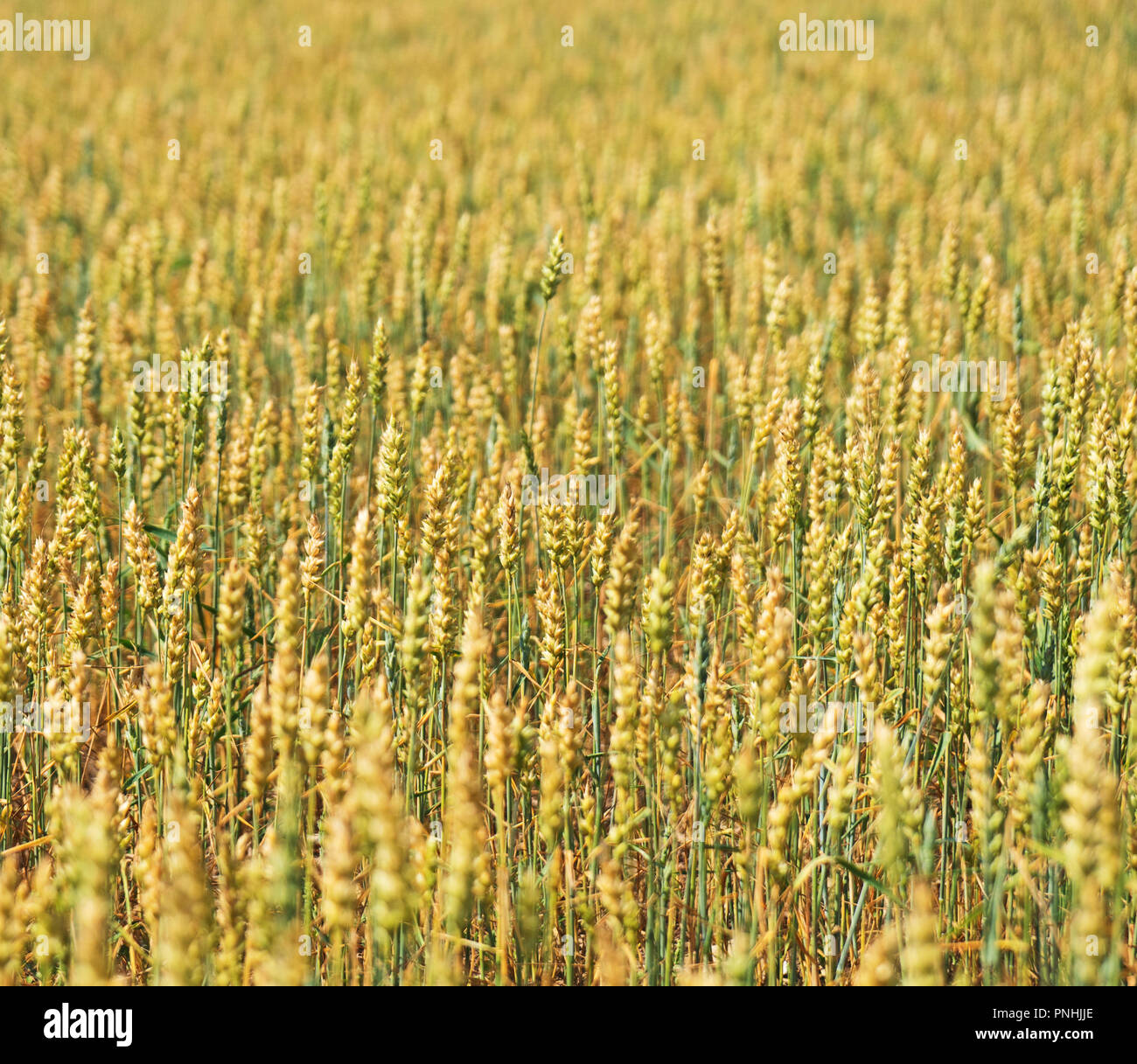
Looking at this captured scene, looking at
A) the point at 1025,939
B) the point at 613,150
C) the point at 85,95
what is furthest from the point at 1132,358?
the point at 85,95

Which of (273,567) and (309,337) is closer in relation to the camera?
(273,567)

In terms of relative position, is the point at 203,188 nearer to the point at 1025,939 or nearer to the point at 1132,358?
the point at 1132,358

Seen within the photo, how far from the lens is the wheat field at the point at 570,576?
1.47 metres

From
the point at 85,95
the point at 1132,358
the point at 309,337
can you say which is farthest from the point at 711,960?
the point at 85,95

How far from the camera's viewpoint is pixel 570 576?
3162 millimetres

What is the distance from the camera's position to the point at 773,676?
4.82 ft

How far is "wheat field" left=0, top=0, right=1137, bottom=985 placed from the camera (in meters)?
1.47

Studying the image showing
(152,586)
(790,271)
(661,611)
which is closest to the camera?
(661,611)

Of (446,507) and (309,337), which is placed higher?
(309,337)

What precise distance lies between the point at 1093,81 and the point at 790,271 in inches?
170

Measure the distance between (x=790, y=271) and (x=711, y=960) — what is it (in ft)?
12.2

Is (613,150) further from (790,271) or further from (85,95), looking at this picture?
(85,95)

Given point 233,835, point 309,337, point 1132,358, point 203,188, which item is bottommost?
point 233,835

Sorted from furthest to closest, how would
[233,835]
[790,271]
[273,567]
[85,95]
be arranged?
[85,95], [790,271], [273,567], [233,835]
